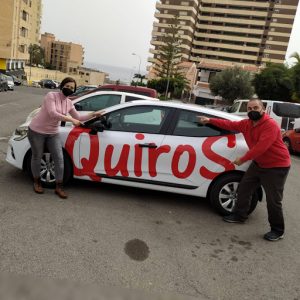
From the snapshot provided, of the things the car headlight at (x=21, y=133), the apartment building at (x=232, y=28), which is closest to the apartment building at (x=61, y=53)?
the apartment building at (x=232, y=28)

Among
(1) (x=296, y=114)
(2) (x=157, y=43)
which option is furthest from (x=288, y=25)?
(1) (x=296, y=114)

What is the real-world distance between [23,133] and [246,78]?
138 feet

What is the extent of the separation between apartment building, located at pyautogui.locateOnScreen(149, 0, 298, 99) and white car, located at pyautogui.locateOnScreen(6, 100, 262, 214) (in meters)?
90.8

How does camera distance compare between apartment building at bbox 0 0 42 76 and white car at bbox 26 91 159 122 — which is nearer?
white car at bbox 26 91 159 122

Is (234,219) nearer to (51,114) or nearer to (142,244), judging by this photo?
(142,244)

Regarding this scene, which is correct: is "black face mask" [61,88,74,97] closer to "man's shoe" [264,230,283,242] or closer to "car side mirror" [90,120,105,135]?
"car side mirror" [90,120,105,135]

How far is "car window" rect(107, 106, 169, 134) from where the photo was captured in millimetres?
5191

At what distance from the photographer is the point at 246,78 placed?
44.1m

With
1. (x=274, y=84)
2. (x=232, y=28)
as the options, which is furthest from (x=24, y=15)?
(x=232, y=28)

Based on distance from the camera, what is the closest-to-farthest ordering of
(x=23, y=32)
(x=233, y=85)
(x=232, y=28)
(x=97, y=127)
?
(x=97, y=127), (x=233, y=85), (x=23, y=32), (x=232, y=28)

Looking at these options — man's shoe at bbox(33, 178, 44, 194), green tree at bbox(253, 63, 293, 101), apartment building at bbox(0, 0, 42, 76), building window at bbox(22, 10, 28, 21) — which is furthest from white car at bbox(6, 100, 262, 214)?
building window at bbox(22, 10, 28, 21)

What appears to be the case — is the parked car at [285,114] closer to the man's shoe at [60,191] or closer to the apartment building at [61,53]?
the man's shoe at [60,191]

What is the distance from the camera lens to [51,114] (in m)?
4.75

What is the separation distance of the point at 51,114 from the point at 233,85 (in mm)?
42125
